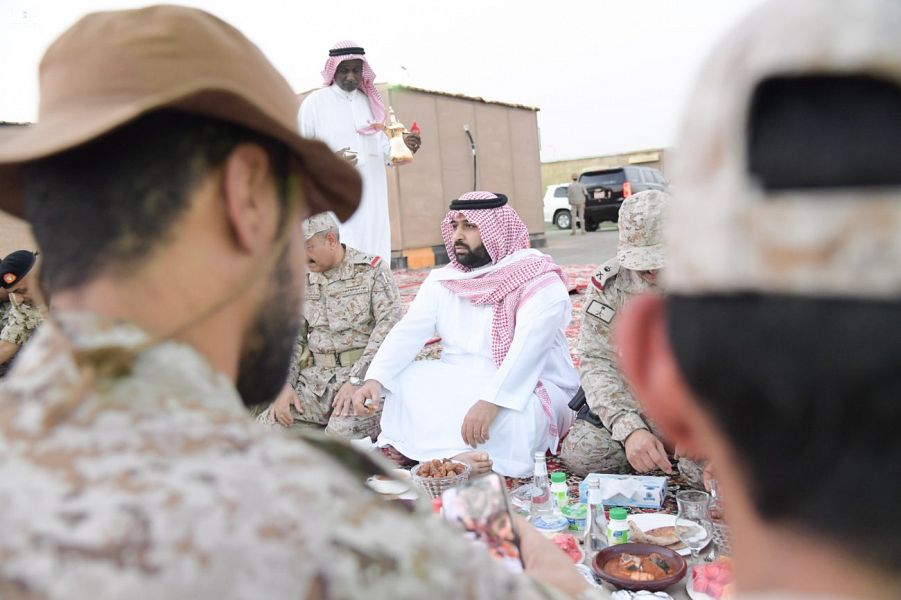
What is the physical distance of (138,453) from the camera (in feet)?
2.43

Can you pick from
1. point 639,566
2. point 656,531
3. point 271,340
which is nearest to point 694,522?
point 656,531

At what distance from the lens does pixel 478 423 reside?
11.3 ft

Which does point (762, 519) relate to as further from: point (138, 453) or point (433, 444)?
point (433, 444)

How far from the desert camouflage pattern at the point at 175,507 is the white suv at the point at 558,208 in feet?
82.2

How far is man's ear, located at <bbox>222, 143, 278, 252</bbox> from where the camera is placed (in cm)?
93

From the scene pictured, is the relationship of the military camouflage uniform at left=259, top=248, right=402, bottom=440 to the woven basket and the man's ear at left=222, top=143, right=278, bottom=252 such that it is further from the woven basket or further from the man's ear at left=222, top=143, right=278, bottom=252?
the man's ear at left=222, top=143, right=278, bottom=252

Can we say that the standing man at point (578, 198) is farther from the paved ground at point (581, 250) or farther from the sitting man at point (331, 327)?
the sitting man at point (331, 327)

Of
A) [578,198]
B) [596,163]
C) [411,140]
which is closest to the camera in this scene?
[411,140]

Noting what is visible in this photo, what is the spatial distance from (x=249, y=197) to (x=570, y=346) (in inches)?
195

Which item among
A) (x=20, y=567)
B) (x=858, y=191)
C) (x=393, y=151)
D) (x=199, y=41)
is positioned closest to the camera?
(x=858, y=191)

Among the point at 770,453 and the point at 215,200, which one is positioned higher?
the point at 215,200

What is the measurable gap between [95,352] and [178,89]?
330mm

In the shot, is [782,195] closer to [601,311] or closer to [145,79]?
[145,79]

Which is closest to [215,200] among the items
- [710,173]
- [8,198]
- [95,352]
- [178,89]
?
[178,89]
